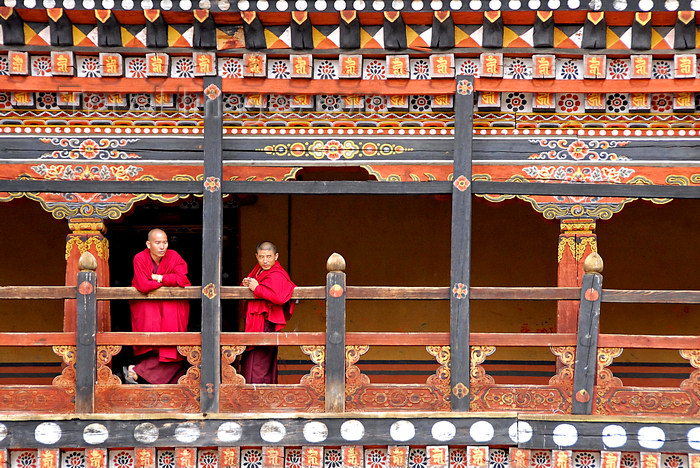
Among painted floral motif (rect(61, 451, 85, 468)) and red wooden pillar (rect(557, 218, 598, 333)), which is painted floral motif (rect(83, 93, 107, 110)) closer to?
painted floral motif (rect(61, 451, 85, 468))

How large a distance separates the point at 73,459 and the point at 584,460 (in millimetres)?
3284

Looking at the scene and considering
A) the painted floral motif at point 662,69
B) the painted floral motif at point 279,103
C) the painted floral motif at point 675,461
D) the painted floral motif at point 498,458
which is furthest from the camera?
the painted floral motif at point 279,103

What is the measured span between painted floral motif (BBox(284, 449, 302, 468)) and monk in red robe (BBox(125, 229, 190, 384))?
3.42 ft

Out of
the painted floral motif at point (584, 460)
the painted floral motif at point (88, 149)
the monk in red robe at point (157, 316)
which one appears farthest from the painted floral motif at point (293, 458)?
the painted floral motif at point (88, 149)

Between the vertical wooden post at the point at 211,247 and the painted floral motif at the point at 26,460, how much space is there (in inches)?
44.1

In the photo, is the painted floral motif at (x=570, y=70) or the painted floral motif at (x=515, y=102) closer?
the painted floral motif at (x=570, y=70)

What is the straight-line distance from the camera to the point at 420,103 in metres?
7.16

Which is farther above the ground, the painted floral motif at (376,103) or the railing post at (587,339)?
the painted floral motif at (376,103)

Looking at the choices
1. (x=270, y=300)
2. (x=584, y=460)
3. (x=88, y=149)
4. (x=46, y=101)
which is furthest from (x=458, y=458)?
(x=46, y=101)

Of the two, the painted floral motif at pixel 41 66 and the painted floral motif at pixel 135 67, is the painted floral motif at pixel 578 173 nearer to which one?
the painted floral motif at pixel 135 67

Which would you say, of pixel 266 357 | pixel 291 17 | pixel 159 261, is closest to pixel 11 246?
pixel 159 261

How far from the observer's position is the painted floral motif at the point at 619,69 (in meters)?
6.99

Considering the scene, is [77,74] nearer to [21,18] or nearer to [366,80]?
[21,18]

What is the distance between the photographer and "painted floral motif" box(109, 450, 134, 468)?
6.66 meters
